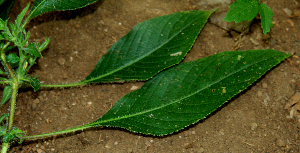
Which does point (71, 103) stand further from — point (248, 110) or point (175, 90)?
point (248, 110)

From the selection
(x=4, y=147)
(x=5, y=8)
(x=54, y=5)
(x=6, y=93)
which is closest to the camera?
(x=4, y=147)

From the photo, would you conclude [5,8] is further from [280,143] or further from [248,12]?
[280,143]

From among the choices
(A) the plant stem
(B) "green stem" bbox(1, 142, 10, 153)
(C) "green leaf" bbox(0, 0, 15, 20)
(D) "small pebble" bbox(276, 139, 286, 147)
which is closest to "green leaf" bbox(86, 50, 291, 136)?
(A) the plant stem

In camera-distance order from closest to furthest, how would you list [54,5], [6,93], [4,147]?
1. [4,147]
2. [6,93]
3. [54,5]

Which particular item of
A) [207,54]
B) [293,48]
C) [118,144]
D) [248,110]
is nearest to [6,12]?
[118,144]

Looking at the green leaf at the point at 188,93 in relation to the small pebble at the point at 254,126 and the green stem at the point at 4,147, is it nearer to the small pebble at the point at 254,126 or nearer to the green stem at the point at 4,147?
the small pebble at the point at 254,126

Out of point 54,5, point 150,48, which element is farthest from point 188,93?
point 54,5
